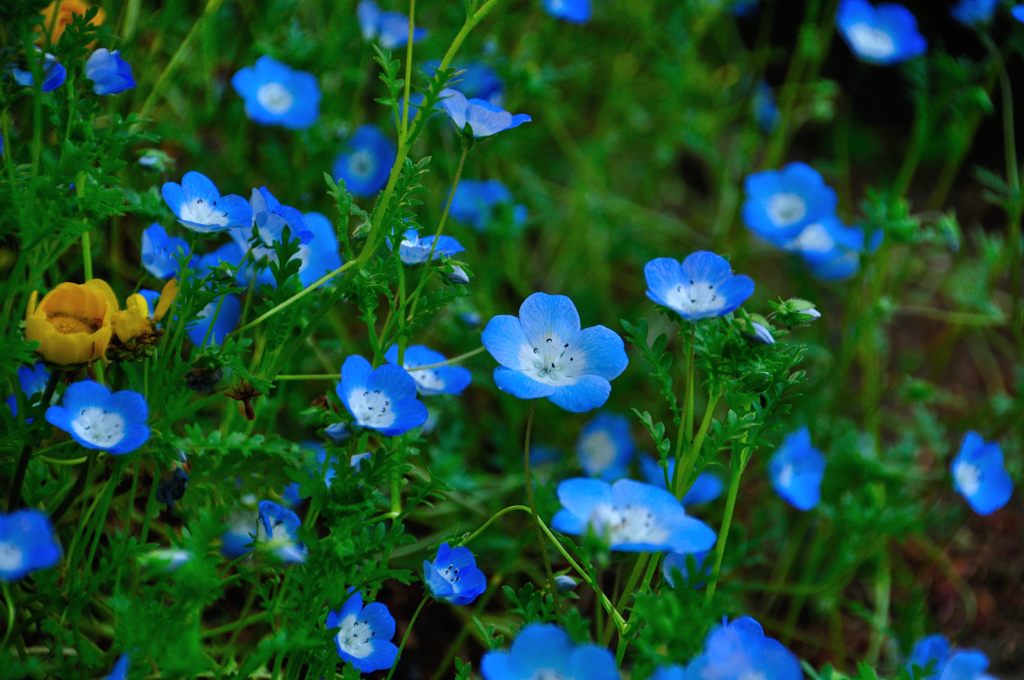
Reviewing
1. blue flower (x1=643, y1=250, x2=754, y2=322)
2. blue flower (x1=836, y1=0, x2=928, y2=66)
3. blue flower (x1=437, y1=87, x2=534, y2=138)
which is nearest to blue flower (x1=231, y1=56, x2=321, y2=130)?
blue flower (x1=437, y1=87, x2=534, y2=138)

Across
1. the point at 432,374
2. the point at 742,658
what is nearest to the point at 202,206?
the point at 432,374

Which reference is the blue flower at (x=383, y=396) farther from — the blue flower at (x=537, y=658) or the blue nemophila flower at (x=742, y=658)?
the blue nemophila flower at (x=742, y=658)

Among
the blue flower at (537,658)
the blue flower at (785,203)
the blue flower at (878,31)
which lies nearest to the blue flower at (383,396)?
the blue flower at (537,658)

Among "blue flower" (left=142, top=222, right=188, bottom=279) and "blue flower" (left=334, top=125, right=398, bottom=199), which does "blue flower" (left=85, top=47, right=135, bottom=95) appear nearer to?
"blue flower" (left=142, top=222, right=188, bottom=279)

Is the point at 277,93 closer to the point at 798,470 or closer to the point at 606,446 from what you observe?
the point at 606,446

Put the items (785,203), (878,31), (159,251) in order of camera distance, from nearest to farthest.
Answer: (159,251)
(785,203)
(878,31)

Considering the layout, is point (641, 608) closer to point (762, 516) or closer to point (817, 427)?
point (762, 516)
